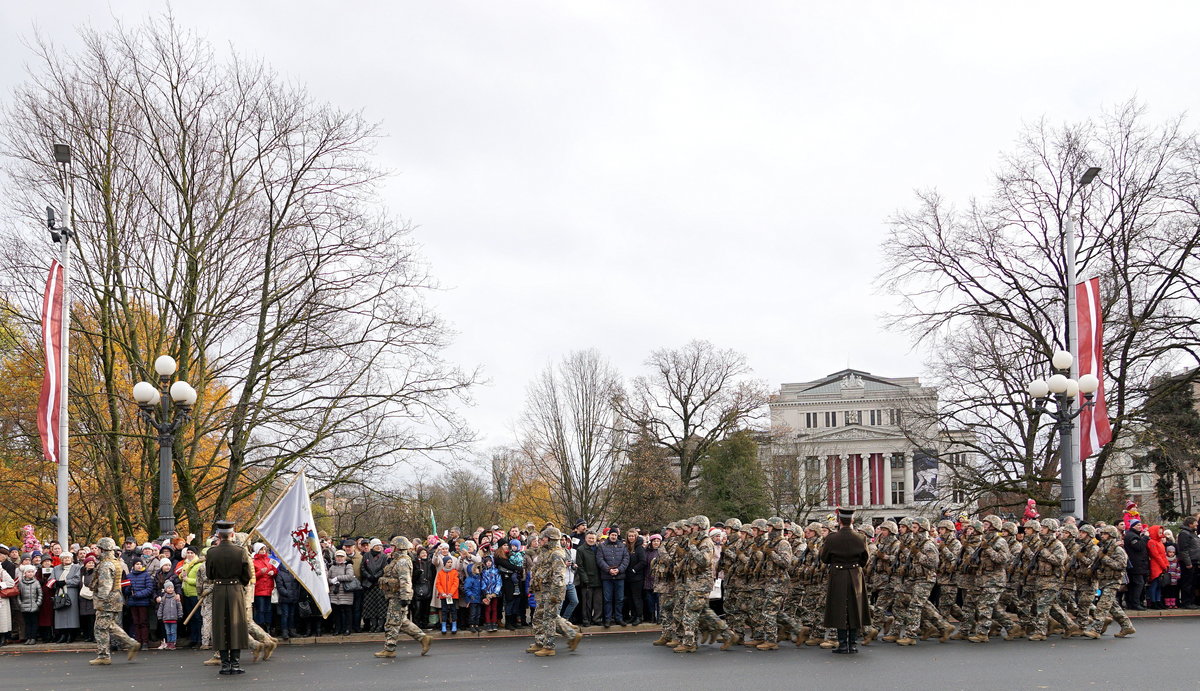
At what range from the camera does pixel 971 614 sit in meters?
16.7

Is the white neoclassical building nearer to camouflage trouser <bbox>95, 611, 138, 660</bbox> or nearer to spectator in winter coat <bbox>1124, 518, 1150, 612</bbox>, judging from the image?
spectator in winter coat <bbox>1124, 518, 1150, 612</bbox>

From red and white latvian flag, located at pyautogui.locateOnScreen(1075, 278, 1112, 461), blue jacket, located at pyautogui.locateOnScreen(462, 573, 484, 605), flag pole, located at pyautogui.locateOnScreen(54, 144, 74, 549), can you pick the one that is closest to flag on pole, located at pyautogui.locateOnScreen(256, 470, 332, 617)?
blue jacket, located at pyautogui.locateOnScreen(462, 573, 484, 605)

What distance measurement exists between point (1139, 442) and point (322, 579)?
977 inches

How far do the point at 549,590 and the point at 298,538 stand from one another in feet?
11.8

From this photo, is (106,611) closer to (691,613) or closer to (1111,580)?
(691,613)

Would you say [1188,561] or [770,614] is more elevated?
[1188,561]

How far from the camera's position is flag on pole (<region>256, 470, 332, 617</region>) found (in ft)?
49.9

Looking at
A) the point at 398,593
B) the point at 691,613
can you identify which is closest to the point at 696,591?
the point at 691,613

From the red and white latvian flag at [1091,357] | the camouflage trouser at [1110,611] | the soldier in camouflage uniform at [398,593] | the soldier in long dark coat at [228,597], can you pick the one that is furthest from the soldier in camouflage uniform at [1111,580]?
the soldier in long dark coat at [228,597]

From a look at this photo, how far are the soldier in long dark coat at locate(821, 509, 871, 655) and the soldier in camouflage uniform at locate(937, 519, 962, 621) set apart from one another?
8.07 feet

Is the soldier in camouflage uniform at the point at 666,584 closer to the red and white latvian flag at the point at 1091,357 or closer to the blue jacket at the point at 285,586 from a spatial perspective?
the blue jacket at the point at 285,586

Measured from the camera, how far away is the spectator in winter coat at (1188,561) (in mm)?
21125

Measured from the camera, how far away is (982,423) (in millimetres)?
35031

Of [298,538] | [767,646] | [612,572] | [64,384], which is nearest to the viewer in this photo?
[298,538]
